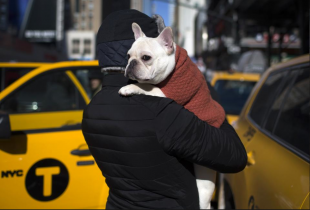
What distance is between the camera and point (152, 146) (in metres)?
1.54

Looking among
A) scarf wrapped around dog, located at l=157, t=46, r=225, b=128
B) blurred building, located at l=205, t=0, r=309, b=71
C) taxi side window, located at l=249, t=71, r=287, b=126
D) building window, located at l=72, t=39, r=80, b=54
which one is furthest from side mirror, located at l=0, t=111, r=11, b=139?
building window, located at l=72, t=39, r=80, b=54

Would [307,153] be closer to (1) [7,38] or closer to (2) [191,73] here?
(2) [191,73]

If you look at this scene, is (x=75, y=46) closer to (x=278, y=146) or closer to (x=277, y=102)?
(x=277, y=102)

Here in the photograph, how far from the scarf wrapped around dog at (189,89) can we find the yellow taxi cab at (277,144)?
65 cm

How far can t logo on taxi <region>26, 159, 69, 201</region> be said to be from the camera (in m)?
2.80

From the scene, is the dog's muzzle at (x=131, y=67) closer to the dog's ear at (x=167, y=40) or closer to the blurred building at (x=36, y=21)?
the dog's ear at (x=167, y=40)

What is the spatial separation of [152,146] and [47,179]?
1.62m

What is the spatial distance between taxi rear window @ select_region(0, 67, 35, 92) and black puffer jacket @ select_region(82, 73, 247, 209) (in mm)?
2866

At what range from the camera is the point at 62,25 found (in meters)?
61.2

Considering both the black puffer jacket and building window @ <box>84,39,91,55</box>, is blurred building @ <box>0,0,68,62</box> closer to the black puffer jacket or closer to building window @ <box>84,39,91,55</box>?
building window @ <box>84,39,91,55</box>

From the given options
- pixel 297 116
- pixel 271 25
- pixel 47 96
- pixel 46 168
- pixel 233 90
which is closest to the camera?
pixel 297 116

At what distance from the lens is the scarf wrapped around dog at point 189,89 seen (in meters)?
1.59

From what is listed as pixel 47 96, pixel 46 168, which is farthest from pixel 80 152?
pixel 47 96

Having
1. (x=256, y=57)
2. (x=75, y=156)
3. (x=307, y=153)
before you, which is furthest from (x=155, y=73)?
(x=256, y=57)
